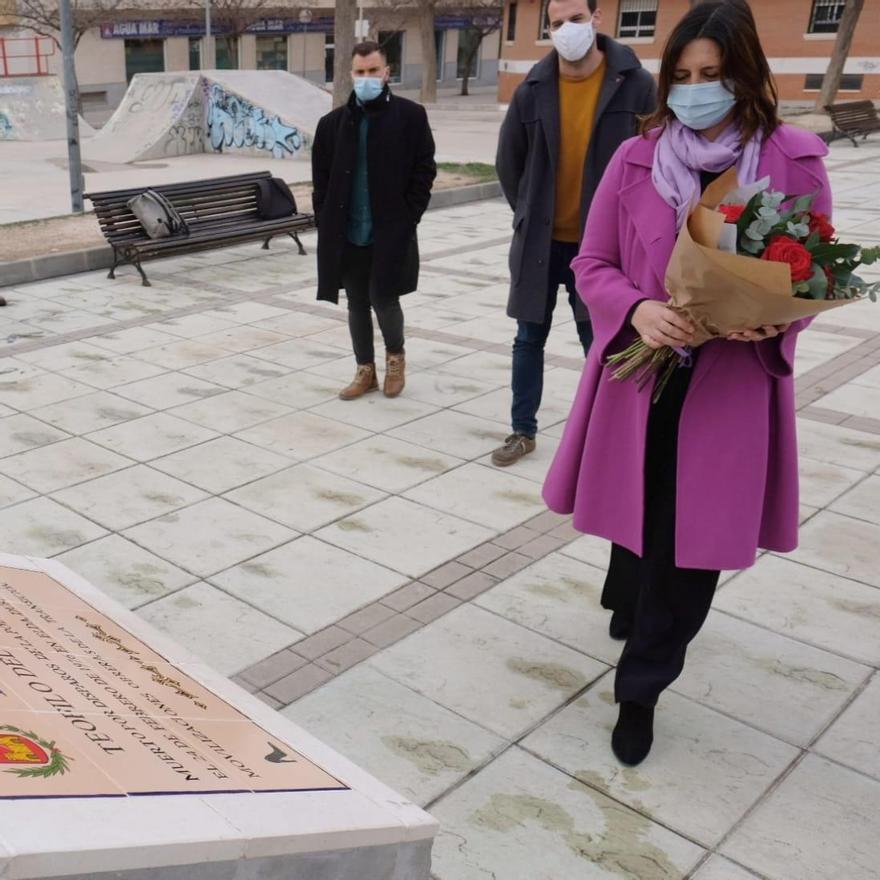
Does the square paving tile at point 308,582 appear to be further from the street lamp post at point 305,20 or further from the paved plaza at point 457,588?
the street lamp post at point 305,20

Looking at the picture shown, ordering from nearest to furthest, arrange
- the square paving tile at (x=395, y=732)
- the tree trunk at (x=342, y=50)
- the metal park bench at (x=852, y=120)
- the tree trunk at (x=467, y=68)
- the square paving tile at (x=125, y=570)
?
the square paving tile at (x=395, y=732) → the square paving tile at (x=125, y=570) → the tree trunk at (x=342, y=50) → the metal park bench at (x=852, y=120) → the tree trunk at (x=467, y=68)

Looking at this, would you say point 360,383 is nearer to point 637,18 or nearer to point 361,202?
point 361,202

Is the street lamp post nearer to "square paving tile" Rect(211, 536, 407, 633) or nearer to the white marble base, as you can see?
"square paving tile" Rect(211, 536, 407, 633)

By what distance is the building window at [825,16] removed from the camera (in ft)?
105

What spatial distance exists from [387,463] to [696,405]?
273cm

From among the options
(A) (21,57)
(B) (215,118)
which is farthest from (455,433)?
(A) (21,57)

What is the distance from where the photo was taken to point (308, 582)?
13.3 feet

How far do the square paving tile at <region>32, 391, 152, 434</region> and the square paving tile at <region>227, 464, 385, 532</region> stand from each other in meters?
1.24

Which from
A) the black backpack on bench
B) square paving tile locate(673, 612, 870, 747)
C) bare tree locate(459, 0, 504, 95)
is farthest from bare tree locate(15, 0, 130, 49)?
square paving tile locate(673, 612, 870, 747)

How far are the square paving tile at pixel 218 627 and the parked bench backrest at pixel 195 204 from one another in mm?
6154

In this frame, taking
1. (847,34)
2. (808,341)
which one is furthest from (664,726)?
(847,34)

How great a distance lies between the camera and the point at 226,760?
1.99 meters

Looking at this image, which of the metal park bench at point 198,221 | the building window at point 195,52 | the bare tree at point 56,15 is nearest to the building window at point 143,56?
the building window at point 195,52

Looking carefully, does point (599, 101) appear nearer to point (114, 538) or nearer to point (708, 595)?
point (708, 595)
